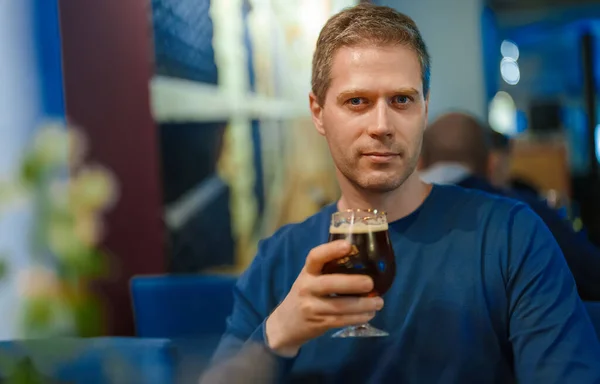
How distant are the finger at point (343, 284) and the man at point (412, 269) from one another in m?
0.17

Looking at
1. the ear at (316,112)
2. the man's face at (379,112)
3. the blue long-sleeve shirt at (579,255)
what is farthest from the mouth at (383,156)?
the blue long-sleeve shirt at (579,255)

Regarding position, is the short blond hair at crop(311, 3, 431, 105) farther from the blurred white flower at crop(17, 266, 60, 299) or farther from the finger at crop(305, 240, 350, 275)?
the blurred white flower at crop(17, 266, 60, 299)

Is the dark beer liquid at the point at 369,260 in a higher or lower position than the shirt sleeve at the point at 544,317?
higher

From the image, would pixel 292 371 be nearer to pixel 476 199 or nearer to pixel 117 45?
pixel 476 199

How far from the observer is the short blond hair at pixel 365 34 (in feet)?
4.63

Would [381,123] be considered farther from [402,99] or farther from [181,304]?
[181,304]

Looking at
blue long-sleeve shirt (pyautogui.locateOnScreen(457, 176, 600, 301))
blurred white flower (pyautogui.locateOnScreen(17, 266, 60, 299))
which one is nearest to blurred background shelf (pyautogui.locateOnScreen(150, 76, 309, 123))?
blue long-sleeve shirt (pyautogui.locateOnScreen(457, 176, 600, 301))

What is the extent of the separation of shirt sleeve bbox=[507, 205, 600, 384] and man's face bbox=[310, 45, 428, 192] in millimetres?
273

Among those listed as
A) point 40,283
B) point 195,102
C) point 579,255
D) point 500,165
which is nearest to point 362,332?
point 40,283

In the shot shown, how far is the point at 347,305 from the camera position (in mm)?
1103

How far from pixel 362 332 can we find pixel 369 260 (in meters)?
0.23

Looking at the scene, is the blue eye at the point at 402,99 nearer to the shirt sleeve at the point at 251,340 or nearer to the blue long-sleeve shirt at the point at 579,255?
the shirt sleeve at the point at 251,340

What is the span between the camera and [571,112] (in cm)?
1647

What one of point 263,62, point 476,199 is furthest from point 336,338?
point 263,62
